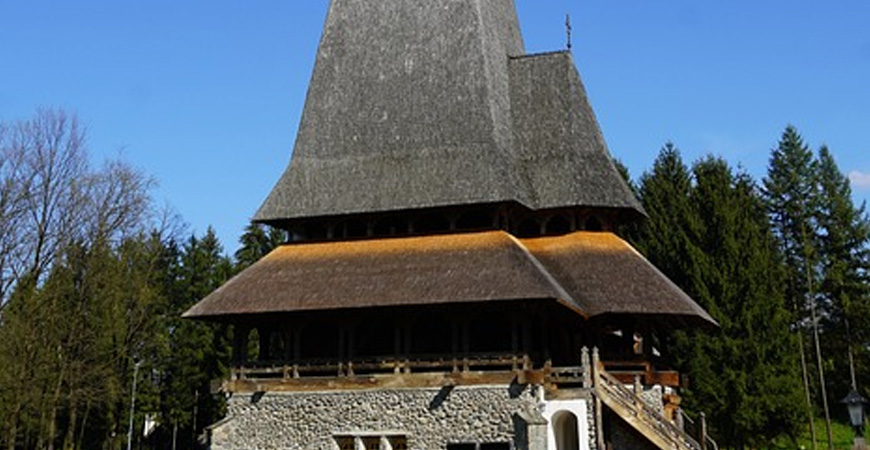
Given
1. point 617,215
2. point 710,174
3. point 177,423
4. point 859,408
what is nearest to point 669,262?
point 710,174

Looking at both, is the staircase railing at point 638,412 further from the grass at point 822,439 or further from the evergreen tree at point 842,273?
the evergreen tree at point 842,273

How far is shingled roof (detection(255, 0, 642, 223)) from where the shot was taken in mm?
24891

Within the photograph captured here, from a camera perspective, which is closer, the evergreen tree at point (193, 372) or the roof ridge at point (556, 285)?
the roof ridge at point (556, 285)

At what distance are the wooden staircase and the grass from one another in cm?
1852

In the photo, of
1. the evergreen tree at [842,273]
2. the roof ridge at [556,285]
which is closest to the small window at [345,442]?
the roof ridge at [556,285]

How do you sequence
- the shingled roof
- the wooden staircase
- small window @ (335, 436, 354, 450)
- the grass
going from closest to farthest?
the wooden staircase, small window @ (335, 436, 354, 450), the shingled roof, the grass

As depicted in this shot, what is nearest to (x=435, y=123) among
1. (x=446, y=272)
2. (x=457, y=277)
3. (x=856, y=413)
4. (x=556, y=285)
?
(x=446, y=272)

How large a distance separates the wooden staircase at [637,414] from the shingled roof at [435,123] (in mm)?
5467

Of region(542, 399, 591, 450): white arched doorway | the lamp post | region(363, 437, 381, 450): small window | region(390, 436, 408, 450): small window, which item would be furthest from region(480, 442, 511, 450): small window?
the lamp post

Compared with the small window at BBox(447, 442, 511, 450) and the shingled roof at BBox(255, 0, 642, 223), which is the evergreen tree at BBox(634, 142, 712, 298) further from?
the small window at BBox(447, 442, 511, 450)

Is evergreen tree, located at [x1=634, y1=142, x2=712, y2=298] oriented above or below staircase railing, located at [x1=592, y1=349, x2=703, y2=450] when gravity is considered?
above

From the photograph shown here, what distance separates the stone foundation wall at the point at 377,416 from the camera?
21.0m

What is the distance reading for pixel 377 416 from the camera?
72.5 ft

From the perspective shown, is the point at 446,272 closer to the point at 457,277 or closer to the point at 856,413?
the point at 457,277
